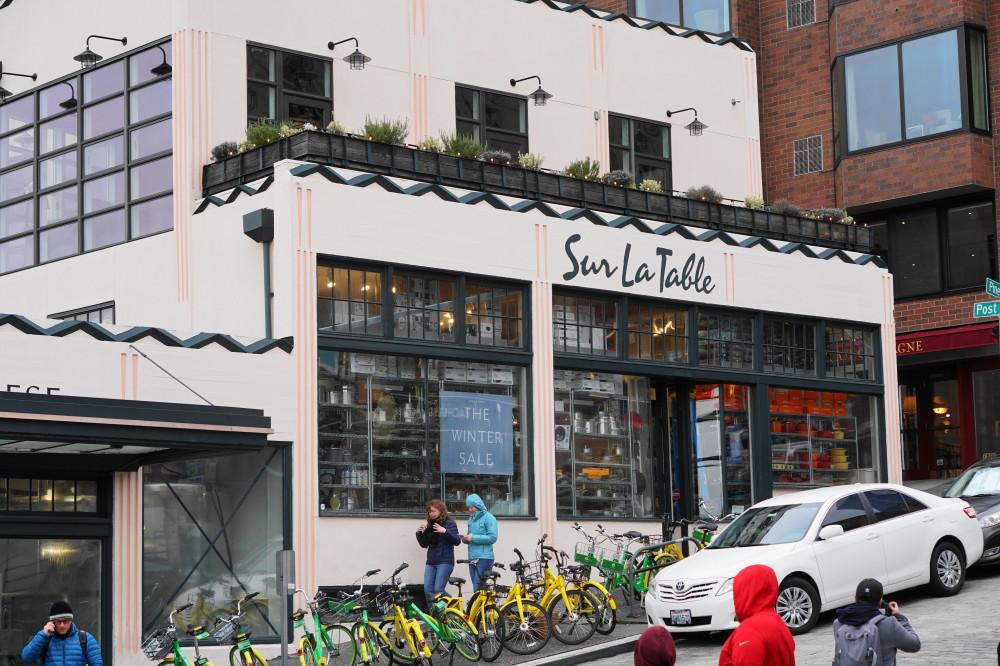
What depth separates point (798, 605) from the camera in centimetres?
1809

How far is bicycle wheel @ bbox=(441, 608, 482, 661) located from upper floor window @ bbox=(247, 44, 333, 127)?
8.40 m

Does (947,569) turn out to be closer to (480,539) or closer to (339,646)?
(480,539)

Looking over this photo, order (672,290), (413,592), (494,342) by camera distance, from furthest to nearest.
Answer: (672,290) → (494,342) → (413,592)

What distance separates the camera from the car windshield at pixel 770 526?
737 inches

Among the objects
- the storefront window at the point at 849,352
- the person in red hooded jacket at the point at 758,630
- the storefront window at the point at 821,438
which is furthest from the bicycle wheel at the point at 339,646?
the storefront window at the point at 849,352

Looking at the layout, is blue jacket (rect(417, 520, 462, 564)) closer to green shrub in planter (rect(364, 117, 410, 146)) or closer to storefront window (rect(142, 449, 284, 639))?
storefront window (rect(142, 449, 284, 639))

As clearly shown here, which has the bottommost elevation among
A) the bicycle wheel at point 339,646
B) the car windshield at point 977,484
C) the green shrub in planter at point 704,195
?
the bicycle wheel at point 339,646

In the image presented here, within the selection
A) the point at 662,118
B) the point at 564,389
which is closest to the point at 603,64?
the point at 662,118

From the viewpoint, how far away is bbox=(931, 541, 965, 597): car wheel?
19.6m

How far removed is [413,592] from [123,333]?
510 centimetres

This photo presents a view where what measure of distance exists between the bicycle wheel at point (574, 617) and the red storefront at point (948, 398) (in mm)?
15635

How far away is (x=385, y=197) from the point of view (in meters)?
21.2

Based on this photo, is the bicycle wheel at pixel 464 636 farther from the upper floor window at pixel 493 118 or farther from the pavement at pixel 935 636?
the upper floor window at pixel 493 118

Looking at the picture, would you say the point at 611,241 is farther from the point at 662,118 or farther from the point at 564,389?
the point at 662,118
